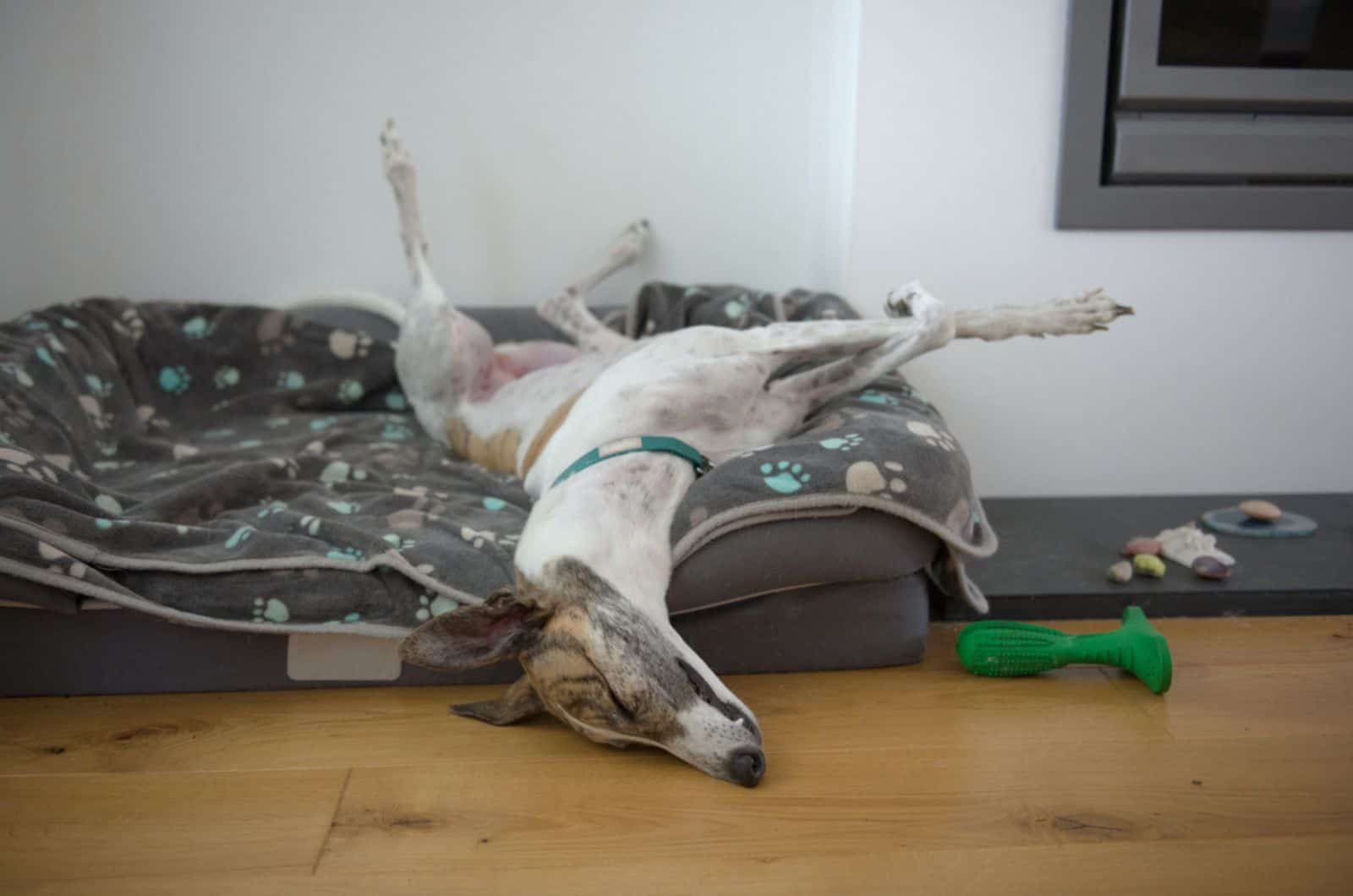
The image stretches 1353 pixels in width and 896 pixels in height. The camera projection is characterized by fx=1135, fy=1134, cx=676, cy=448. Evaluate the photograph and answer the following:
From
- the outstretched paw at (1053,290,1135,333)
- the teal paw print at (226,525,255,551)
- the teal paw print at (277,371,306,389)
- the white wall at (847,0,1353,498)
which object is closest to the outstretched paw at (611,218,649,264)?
Answer: the white wall at (847,0,1353,498)

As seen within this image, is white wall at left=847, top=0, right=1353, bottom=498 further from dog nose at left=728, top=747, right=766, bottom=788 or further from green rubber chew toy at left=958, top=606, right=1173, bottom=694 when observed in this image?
dog nose at left=728, top=747, right=766, bottom=788

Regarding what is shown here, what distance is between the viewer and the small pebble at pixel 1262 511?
294 cm

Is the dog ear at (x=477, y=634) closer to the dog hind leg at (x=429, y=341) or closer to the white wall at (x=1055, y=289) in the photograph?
the dog hind leg at (x=429, y=341)

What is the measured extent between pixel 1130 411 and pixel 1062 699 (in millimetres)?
1386

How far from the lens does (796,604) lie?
2.25 m

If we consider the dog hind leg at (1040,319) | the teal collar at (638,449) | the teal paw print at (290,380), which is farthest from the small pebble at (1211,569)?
the teal paw print at (290,380)

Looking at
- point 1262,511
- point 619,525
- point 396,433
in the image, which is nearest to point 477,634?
point 619,525

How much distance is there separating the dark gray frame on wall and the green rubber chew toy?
1299 mm

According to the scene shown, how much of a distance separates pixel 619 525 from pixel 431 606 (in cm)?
44

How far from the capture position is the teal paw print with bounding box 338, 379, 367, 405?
3.55 m

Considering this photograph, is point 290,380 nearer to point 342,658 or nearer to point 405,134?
point 405,134

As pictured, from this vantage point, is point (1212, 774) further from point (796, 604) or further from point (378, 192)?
point (378, 192)

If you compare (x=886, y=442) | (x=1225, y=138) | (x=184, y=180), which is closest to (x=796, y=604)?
(x=886, y=442)

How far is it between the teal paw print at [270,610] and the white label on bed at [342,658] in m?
0.07
